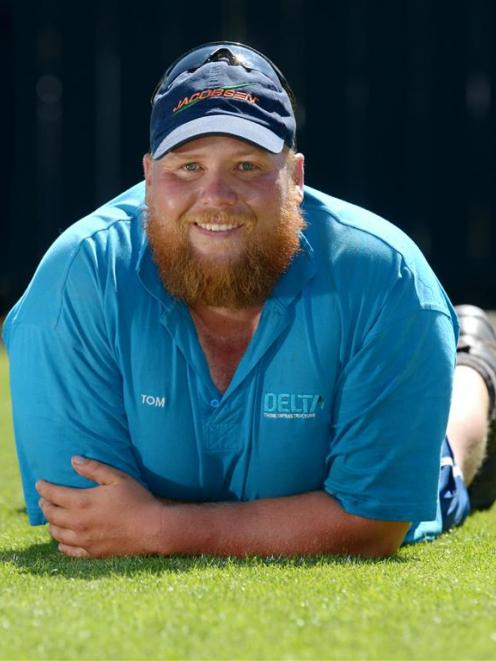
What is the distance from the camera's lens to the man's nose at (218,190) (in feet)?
10.2

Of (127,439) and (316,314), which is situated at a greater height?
(316,314)

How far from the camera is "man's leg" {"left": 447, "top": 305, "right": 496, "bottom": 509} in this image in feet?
13.7

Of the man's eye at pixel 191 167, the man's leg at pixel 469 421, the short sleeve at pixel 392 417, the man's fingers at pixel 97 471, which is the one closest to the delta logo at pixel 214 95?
the man's eye at pixel 191 167

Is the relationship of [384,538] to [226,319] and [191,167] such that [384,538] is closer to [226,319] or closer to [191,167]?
[226,319]

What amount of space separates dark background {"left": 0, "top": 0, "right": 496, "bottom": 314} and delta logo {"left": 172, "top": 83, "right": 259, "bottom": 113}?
6.70 m

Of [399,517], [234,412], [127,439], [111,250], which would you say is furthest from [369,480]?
[111,250]

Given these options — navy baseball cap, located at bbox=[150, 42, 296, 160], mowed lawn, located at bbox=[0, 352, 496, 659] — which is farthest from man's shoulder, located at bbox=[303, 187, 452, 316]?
mowed lawn, located at bbox=[0, 352, 496, 659]

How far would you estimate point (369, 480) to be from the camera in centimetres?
317

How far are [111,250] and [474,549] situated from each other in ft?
3.71

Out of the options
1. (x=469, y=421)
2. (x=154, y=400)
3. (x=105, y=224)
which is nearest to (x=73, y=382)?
(x=154, y=400)

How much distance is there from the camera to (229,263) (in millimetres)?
3205

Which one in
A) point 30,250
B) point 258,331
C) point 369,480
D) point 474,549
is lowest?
point 30,250

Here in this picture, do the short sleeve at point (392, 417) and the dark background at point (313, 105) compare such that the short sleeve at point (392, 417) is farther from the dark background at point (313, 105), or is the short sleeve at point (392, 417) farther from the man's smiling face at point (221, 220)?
the dark background at point (313, 105)

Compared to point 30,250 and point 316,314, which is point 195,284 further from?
point 30,250
